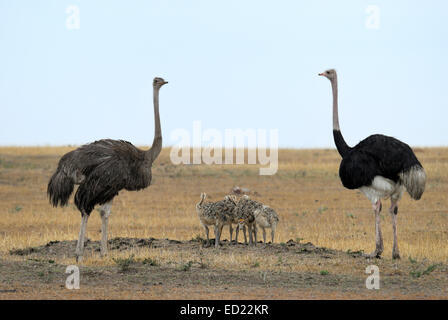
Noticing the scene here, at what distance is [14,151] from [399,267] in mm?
38367

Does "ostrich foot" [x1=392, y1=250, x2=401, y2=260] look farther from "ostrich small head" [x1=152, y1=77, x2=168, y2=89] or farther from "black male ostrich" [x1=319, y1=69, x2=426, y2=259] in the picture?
"ostrich small head" [x1=152, y1=77, x2=168, y2=89]

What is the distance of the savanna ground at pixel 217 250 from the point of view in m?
10.4

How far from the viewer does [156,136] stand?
14.1 metres

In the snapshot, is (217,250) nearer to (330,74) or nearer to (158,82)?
(158,82)

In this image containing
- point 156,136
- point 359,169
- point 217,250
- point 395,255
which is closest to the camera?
point 359,169

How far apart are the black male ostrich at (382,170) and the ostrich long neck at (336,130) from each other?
299mm

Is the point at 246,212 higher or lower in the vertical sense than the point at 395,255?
higher

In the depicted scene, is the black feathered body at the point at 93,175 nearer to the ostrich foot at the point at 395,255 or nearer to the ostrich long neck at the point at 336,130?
the ostrich long neck at the point at 336,130

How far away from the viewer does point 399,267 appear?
1224cm

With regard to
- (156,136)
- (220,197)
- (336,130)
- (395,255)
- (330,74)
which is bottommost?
(395,255)

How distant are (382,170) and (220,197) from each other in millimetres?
14394

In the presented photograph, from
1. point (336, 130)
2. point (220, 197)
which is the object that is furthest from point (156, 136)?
point (220, 197)

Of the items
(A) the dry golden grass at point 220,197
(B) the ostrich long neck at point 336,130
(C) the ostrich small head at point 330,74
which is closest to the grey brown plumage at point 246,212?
(A) the dry golden grass at point 220,197
